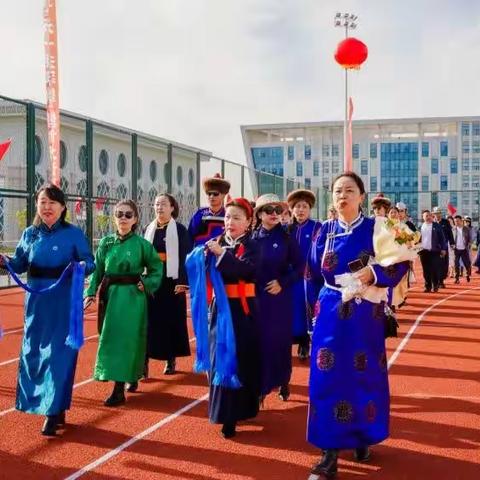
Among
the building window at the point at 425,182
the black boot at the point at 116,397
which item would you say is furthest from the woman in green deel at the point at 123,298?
the building window at the point at 425,182

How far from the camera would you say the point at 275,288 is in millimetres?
5652

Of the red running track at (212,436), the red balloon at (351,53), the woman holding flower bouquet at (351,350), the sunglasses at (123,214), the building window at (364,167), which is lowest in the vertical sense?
the red running track at (212,436)

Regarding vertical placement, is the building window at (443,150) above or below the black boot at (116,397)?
above

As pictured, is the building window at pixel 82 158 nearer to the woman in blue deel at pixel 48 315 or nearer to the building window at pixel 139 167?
the building window at pixel 139 167

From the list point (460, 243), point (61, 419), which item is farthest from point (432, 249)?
point (61, 419)

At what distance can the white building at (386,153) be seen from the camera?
5312cm

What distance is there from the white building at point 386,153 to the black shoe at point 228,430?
48199 mm

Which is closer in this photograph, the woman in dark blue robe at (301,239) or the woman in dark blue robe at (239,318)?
the woman in dark blue robe at (239,318)

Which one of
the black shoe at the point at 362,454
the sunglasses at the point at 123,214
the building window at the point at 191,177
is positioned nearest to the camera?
the black shoe at the point at 362,454

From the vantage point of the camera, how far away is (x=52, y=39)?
12.1 meters

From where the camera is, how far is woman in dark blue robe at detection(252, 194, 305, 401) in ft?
19.1

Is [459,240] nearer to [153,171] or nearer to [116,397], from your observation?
[153,171]

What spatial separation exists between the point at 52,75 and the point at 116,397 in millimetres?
7917

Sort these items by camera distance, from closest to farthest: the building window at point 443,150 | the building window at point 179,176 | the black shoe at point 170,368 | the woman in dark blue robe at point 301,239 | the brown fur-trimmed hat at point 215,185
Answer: the black shoe at point 170,368, the brown fur-trimmed hat at point 215,185, the woman in dark blue robe at point 301,239, the building window at point 179,176, the building window at point 443,150
